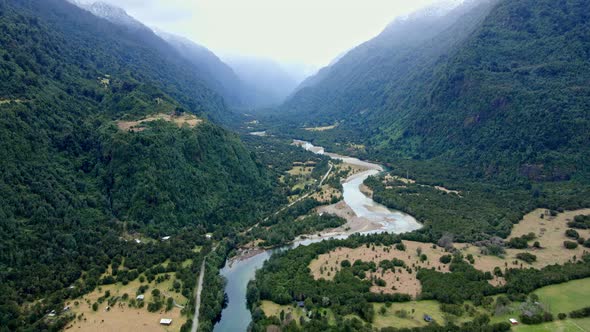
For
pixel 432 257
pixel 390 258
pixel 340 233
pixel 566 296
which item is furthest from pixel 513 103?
pixel 566 296

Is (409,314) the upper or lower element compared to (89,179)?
lower

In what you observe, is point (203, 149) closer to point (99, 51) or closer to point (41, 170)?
point (41, 170)

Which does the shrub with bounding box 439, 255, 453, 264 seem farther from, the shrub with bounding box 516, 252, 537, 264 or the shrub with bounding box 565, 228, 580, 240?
the shrub with bounding box 565, 228, 580, 240

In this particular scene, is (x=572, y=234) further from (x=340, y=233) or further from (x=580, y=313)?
(x=340, y=233)

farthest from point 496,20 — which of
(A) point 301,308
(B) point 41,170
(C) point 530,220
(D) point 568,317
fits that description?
(B) point 41,170

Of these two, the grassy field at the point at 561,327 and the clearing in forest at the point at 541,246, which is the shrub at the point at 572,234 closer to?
the clearing in forest at the point at 541,246

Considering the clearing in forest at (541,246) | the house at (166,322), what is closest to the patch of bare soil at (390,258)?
the clearing in forest at (541,246)

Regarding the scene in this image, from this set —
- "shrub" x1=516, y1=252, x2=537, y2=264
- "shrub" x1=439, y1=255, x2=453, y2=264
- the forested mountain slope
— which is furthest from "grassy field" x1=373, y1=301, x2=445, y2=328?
the forested mountain slope
